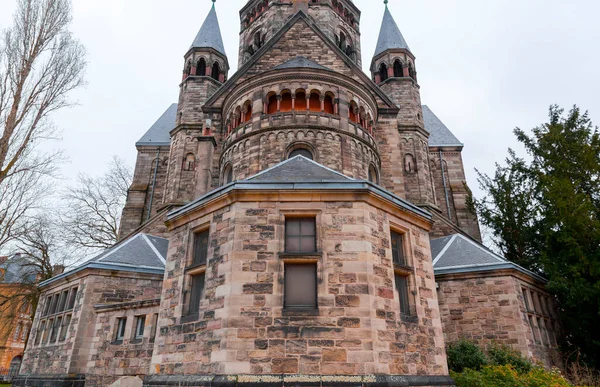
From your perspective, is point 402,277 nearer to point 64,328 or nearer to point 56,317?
point 64,328

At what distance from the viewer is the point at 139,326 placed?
11.0m

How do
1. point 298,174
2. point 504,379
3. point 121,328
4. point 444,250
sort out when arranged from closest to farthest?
point 504,379 → point 298,174 → point 121,328 → point 444,250

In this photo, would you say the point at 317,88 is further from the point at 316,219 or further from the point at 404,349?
the point at 404,349

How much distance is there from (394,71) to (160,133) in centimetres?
1728

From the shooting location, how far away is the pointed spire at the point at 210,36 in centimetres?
2655

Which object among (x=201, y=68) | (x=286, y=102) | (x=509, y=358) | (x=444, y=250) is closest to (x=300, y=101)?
(x=286, y=102)

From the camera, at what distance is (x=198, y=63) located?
84.5 feet

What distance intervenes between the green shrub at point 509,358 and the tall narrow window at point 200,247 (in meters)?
8.16

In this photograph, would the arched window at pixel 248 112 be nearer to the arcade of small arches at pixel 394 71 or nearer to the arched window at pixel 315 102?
the arched window at pixel 315 102

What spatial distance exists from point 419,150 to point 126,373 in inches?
720

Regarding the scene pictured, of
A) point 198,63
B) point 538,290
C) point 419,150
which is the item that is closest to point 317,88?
point 419,150

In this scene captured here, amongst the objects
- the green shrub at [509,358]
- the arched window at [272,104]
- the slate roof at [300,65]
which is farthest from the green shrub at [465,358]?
the slate roof at [300,65]

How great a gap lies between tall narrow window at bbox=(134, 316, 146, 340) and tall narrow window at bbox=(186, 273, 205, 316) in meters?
3.58

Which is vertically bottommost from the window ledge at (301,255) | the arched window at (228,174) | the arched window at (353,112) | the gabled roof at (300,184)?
the window ledge at (301,255)
